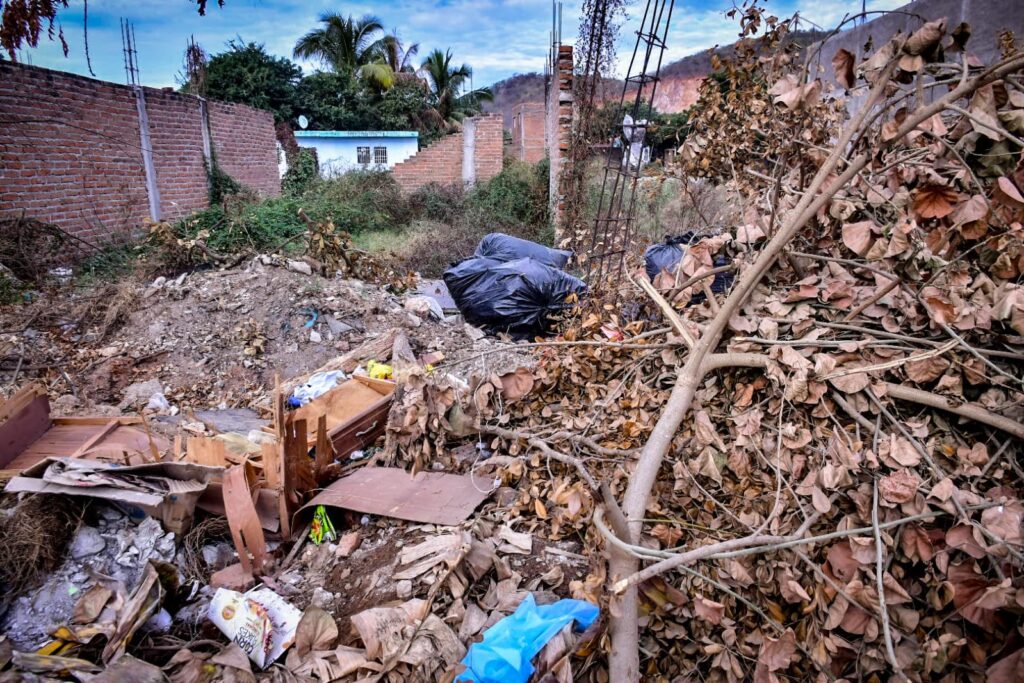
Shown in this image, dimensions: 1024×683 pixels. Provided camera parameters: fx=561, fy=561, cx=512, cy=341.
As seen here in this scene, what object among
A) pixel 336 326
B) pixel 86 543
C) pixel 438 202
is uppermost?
pixel 438 202

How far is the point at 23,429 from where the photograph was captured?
2.91 metres

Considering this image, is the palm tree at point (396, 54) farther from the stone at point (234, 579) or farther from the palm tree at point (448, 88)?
the stone at point (234, 579)

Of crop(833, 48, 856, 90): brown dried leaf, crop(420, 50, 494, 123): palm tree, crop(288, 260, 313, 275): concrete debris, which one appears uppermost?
crop(420, 50, 494, 123): palm tree

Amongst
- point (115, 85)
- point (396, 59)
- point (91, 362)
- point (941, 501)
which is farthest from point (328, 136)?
point (941, 501)

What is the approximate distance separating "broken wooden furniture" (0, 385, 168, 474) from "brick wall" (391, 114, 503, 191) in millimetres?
10462

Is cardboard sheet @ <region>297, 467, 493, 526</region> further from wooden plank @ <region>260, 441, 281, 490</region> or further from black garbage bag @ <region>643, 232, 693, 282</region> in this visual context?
black garbage bag @ <region>643, 232, 693, 282</region>

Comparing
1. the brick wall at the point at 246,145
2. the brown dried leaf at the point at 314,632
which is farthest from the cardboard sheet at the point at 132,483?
the brick wall at the point at 246,145

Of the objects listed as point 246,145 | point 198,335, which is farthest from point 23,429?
point 246,145

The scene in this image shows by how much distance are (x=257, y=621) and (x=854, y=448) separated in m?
2.11

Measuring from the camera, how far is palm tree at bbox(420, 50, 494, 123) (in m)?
21.0

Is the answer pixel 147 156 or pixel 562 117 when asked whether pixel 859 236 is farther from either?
pixel 147 156

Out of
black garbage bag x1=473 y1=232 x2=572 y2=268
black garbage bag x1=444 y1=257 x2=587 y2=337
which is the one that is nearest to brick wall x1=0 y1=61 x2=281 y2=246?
black garbage bag x1=473 y1=232 x2=572 y2=268

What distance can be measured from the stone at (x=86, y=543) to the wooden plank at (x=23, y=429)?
2.47 ft

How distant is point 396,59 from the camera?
21766mm
